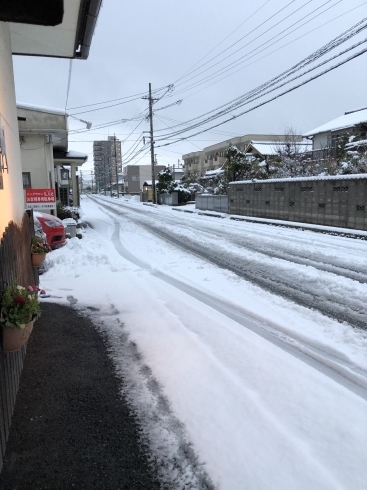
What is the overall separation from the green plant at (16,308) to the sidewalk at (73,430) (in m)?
0.85

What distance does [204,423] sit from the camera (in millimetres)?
2742

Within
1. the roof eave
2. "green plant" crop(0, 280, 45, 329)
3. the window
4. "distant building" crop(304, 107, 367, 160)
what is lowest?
"green plant" crop(0, 280, 45, 329)

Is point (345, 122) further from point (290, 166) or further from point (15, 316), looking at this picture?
point (15, 316)

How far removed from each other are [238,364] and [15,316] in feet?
7.25

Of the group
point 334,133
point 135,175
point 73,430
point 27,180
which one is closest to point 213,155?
point 135,175

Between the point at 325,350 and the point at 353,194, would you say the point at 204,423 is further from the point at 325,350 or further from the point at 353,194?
the point at 353,194

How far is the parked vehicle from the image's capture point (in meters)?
9.33

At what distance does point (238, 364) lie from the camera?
3623mm

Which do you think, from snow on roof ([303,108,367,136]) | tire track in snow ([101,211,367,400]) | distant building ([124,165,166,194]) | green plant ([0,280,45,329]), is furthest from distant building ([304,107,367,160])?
distant building ([124,165,166,194])

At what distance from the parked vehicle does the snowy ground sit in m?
1.10

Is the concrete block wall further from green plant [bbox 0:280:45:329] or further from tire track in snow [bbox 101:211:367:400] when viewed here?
green plant [bbox 0:280:45:329]

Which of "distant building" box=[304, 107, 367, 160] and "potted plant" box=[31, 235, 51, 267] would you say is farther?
"distant building" box=[304, 107, 367, 160]

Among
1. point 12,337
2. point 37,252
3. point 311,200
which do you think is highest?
point 311,200

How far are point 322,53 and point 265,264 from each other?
24.7ft
